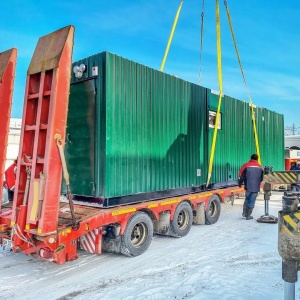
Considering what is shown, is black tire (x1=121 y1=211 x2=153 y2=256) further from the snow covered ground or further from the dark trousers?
the dark trousers

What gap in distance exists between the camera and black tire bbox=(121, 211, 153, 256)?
5547mm

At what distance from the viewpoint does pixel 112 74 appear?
549 centimetres

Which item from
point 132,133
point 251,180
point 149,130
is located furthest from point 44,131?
point 251,180

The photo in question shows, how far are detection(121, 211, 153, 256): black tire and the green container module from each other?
385 mm

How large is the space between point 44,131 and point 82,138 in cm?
127

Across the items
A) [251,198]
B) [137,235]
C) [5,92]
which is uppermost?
[5,92]

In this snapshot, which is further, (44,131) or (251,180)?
(251,180)

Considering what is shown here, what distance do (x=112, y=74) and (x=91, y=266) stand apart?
333 centimetres

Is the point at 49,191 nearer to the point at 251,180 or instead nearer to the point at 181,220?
the point at 181,220

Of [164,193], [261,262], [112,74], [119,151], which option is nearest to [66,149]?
[119,151]

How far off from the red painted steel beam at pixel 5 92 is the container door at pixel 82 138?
1153mm

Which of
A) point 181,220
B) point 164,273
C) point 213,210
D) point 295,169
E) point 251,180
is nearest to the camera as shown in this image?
point 164,273

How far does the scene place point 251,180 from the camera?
8883mm

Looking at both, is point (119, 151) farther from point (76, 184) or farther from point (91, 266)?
point (91, 266)
